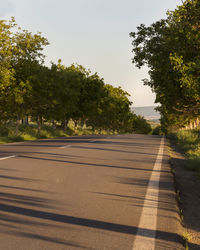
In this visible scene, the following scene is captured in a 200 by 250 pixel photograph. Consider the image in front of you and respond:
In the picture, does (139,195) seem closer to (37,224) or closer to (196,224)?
(196,224)

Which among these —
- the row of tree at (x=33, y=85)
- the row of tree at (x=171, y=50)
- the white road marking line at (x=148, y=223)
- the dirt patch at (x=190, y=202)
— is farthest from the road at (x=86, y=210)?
the row of tree at (x=33, y=85)

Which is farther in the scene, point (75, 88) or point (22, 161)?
point (75, 88)

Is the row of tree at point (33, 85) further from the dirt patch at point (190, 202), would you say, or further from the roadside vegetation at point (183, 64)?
the dirt patch at point (190, 202)

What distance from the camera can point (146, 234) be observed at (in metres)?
3.88

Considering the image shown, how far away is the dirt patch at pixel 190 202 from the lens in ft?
13.0

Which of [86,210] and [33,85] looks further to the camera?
[33,85]

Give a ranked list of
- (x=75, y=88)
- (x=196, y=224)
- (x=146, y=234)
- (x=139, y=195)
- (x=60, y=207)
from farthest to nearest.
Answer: (x=75, y=88)
(x=139, y=195)
(x=60, y=207)
(x=196, y=224)
(x=146, y=234)

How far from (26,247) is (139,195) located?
2.96 m

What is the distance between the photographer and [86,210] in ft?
15.6

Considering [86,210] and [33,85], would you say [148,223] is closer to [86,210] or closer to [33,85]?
[86,210]

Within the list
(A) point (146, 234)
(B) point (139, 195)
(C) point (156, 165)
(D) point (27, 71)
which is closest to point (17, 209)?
(A) point (146, 234)

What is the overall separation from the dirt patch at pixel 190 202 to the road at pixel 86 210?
15 centimetres

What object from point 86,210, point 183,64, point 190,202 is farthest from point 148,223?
point 183,64

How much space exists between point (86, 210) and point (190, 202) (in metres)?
2.00
